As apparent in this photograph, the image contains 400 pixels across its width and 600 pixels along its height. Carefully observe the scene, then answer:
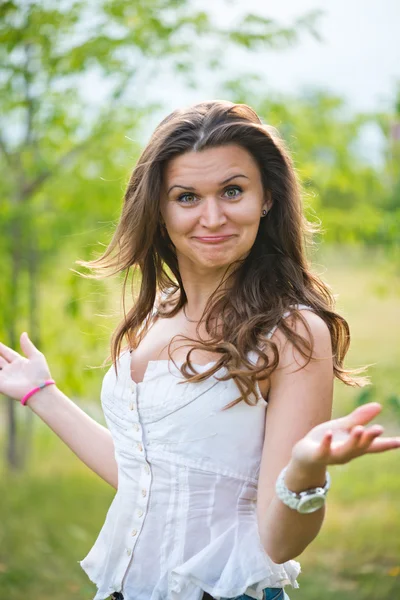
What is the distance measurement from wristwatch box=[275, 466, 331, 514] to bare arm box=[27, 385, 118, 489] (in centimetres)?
68

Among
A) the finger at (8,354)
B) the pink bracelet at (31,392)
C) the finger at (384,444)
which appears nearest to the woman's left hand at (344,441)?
the finger at (384,444)

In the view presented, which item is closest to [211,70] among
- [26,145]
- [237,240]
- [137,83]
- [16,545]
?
[137,83]

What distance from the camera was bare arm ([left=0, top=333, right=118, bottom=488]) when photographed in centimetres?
212

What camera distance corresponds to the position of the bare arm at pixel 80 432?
2117 mm

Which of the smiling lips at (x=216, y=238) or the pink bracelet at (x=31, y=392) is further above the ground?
the smiling lips at (x=216, y=238)

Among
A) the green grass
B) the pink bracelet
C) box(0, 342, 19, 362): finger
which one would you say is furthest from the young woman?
the green grass

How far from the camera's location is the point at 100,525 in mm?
4832

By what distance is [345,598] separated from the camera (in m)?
3.98

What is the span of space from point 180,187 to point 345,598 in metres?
2.79

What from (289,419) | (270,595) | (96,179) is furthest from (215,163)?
(96,179)

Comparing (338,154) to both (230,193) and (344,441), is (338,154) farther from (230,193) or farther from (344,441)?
(344,441)

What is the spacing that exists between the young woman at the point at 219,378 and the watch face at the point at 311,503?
4 centimetres

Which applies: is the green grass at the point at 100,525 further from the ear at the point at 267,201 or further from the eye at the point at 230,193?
the eye at the point at 230,193

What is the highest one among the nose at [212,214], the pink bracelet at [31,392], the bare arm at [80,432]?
the nose at [212,214]
